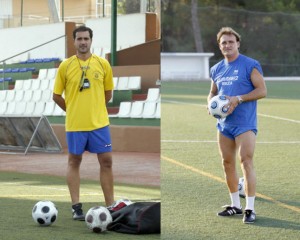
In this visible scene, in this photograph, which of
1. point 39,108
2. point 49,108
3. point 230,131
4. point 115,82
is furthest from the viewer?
point 39,108

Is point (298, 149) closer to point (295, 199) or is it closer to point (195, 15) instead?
point (295, 199)

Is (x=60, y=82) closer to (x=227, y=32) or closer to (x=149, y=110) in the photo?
(x=227, y=32)

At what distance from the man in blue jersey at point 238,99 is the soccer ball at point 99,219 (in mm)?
1414

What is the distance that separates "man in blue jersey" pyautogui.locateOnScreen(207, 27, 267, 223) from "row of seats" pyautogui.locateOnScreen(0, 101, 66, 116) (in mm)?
10864

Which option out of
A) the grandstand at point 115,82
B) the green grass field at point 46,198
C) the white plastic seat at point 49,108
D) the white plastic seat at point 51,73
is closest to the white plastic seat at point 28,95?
the grandstand at point 115,82

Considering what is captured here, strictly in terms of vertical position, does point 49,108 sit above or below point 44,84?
below

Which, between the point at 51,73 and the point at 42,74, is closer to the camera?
the point at 51,73

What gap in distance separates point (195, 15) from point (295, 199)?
36.8 inches

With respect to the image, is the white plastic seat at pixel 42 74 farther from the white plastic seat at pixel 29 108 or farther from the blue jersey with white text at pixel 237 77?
the blue jersey with white text at pixel 237 77

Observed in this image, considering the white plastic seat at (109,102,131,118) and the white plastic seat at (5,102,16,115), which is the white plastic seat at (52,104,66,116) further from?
the white plastic seat at (5,102,16,115)

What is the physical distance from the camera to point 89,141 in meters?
5.96

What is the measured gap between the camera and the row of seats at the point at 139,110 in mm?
12802

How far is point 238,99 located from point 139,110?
914cm

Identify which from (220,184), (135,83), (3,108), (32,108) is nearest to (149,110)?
(135,83)
